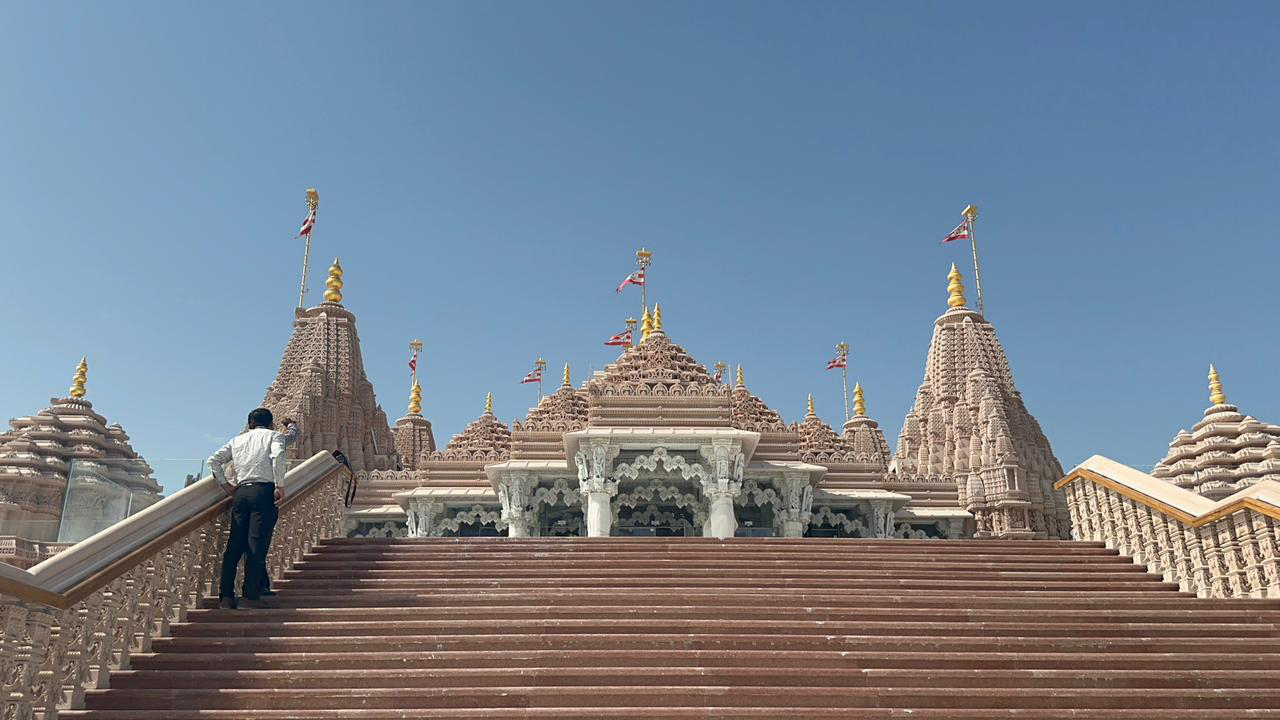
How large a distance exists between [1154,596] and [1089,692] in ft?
10.8

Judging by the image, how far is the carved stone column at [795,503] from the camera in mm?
25438

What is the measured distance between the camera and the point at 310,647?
22.9ft

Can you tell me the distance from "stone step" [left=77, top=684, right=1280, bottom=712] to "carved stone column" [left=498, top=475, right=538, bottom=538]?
1869cm

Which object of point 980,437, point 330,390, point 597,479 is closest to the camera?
point 597,479

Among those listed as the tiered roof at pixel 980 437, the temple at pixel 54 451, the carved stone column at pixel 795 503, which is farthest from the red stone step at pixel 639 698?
the tiered roof at pixel 980 437

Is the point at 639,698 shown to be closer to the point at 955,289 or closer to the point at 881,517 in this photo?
the point at 881,517

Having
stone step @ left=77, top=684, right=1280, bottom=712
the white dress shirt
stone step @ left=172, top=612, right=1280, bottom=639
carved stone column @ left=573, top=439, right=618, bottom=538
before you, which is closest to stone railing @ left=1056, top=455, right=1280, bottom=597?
stone step @ left=172, top=612, right=1280, bottom=639

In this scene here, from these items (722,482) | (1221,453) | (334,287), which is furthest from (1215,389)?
(334,287)

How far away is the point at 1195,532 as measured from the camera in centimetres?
934

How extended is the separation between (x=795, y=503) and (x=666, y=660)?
19.3 m

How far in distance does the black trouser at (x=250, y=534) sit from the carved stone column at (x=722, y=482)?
15511 millimetres

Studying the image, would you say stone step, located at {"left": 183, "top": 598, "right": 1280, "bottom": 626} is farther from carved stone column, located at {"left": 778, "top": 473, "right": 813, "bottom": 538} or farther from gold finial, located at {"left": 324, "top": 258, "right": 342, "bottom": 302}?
gold finial, located at {"left": 324, "top": 258, "right": 342, "bottom": 302}

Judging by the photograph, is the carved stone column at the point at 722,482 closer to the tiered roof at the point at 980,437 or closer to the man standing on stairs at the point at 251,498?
the tiered roof at the point at 980,437

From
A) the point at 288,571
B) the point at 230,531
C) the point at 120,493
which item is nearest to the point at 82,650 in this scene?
the point at 230,531
